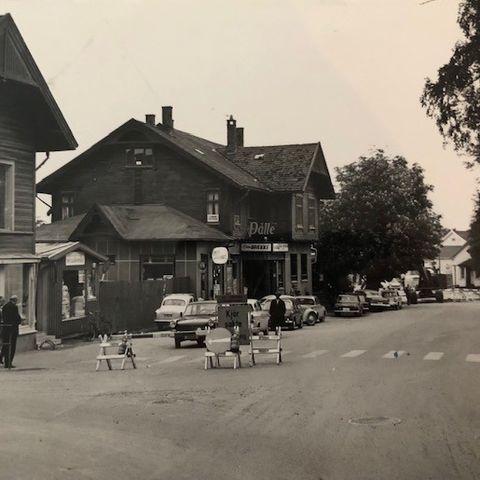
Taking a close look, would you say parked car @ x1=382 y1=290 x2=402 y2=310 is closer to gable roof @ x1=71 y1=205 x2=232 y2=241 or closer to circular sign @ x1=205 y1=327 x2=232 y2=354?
gable roof @ x1=71 y1=205 x2=232 y2=241

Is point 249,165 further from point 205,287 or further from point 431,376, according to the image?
point 431,376

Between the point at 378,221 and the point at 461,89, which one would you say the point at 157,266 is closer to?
the point at 461,89

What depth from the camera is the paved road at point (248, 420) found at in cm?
779

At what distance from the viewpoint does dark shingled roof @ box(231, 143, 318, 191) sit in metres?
45.5

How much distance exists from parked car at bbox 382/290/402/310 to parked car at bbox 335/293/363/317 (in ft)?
25.7

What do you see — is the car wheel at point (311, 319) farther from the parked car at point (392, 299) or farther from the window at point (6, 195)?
the window at point (6, 195)

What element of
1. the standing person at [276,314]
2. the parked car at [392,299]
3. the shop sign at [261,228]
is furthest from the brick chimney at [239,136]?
the standing person at [276,314]

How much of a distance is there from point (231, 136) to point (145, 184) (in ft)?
33.0

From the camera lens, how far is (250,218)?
4425 cm

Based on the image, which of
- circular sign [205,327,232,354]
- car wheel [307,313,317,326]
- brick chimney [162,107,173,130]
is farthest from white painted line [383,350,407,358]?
brick chimney [162,107,173,130]

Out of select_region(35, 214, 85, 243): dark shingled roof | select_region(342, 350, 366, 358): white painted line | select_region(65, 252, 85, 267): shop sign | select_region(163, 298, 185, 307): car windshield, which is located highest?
select_region(35, 214, 85, 243): dark shingled roof

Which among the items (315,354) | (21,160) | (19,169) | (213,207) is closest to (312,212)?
(213,207)

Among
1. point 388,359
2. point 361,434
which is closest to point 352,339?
point 388,359

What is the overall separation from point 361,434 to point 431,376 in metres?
6.14
